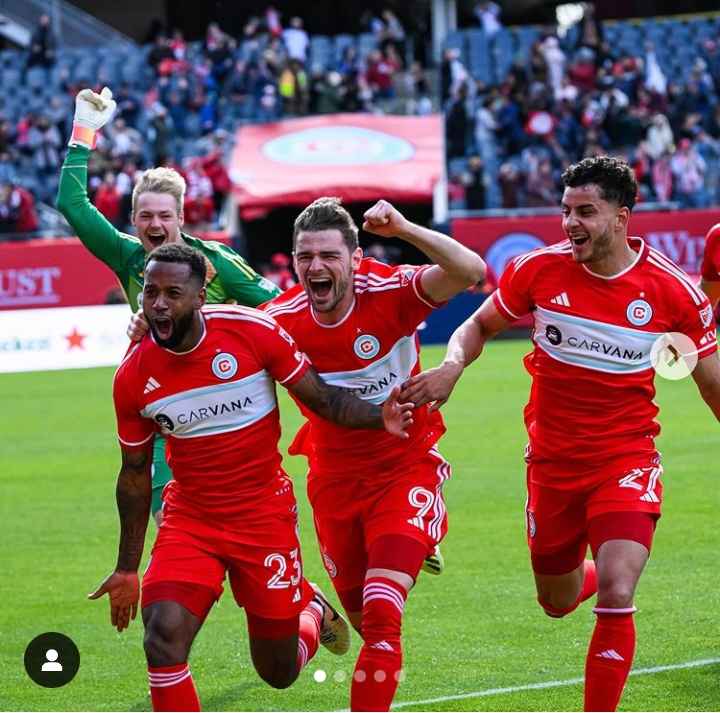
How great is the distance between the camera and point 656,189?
3089 centimetres

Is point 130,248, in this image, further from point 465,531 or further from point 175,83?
point 175,83

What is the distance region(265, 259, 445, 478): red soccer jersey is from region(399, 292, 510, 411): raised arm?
21cm

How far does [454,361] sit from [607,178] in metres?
1.05

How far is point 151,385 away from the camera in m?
6.34

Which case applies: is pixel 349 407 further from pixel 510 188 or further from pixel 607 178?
pixel 510 188

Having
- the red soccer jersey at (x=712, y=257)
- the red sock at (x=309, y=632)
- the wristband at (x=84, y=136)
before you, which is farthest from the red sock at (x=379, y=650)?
the wristband at (x=84, y=136)

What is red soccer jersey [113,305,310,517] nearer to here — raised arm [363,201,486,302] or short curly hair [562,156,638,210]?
raised arm [363,201,486,302]

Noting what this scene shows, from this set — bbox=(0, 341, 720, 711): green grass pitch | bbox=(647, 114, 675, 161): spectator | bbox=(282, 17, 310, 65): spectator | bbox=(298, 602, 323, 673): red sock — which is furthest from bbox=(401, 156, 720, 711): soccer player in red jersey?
bbox=(282, 17, 310, 65): spectator

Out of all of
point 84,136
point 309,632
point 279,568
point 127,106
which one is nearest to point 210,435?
point 279,568

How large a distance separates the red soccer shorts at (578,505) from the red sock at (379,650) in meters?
1.02

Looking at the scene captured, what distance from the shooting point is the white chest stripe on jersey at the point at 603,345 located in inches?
270

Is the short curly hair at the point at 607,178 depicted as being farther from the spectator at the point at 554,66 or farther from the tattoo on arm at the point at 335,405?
the spectator at the point at 554,66

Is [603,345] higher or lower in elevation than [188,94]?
higher

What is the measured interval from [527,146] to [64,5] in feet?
47.0
